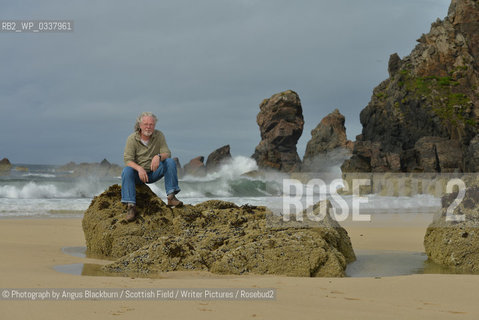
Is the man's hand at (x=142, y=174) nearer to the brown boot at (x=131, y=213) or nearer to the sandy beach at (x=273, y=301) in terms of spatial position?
the brown boot at (x=131, y=213)

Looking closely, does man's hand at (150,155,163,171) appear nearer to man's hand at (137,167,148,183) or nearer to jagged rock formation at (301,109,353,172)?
man's hand at (137,167,148,183)

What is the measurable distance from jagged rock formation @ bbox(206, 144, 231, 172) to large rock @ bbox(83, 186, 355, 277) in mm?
74921

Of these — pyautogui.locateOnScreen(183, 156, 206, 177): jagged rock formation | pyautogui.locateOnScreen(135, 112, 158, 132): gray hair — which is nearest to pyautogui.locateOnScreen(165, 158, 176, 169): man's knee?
pyautogui.locateOnScreen(135, 112, 158, 132): gray hair

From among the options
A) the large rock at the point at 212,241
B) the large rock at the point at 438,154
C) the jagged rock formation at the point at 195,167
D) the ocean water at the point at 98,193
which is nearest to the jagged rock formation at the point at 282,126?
the jagged rock formation at the point at 195,167

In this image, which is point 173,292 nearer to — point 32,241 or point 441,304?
point 441,304

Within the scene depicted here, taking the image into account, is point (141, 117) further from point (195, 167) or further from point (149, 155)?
point (195, 167)

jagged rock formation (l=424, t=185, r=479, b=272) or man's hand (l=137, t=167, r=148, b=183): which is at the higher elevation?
man's hand (l=137, t=167, r=148, b=183)

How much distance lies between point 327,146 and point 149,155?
72.4m

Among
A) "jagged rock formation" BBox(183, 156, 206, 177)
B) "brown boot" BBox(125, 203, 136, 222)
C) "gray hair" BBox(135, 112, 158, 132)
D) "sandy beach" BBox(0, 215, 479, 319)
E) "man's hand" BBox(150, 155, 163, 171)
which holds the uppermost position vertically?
"jagged rock formation" BBox(183, 156, 206, 177)

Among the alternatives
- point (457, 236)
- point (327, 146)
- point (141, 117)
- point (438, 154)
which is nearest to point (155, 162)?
point (141, 117)

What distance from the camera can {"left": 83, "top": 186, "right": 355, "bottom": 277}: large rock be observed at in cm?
483

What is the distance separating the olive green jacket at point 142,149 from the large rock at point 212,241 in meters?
0.45

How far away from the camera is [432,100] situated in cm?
4703

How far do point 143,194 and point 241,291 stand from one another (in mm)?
3908
